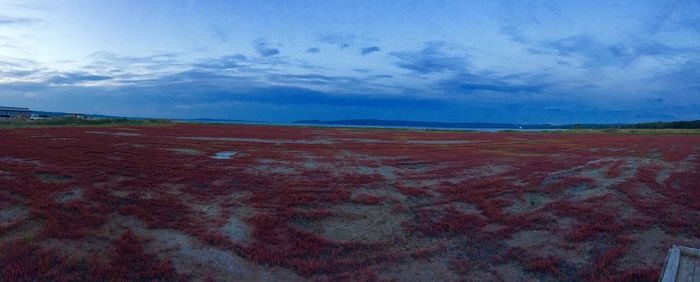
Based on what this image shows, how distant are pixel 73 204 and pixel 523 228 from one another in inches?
559

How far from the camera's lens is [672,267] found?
695 centimetres

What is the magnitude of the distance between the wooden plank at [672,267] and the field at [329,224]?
1009mm

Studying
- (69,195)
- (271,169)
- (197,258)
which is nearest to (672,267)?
(197,258)

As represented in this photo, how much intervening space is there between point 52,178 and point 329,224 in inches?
525

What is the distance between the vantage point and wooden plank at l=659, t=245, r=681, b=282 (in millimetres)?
6668

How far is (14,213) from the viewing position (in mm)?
11398

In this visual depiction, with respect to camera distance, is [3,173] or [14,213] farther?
[3,173]

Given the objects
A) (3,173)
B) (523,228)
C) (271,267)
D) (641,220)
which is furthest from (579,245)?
(3,173)

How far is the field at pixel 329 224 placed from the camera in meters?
8.48

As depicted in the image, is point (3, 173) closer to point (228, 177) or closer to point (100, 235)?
point (228, 177)

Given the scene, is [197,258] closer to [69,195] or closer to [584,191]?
[69,195]

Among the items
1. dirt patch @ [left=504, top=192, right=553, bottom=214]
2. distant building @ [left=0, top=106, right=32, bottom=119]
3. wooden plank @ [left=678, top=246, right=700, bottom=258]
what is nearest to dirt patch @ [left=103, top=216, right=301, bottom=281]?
wooden plank @ [left=678, top=246, right=700, bottom=258]

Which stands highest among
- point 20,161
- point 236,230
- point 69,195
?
point 20,161

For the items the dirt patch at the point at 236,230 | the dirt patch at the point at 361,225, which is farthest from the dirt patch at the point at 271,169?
the dirt patch at the point at 236,230
